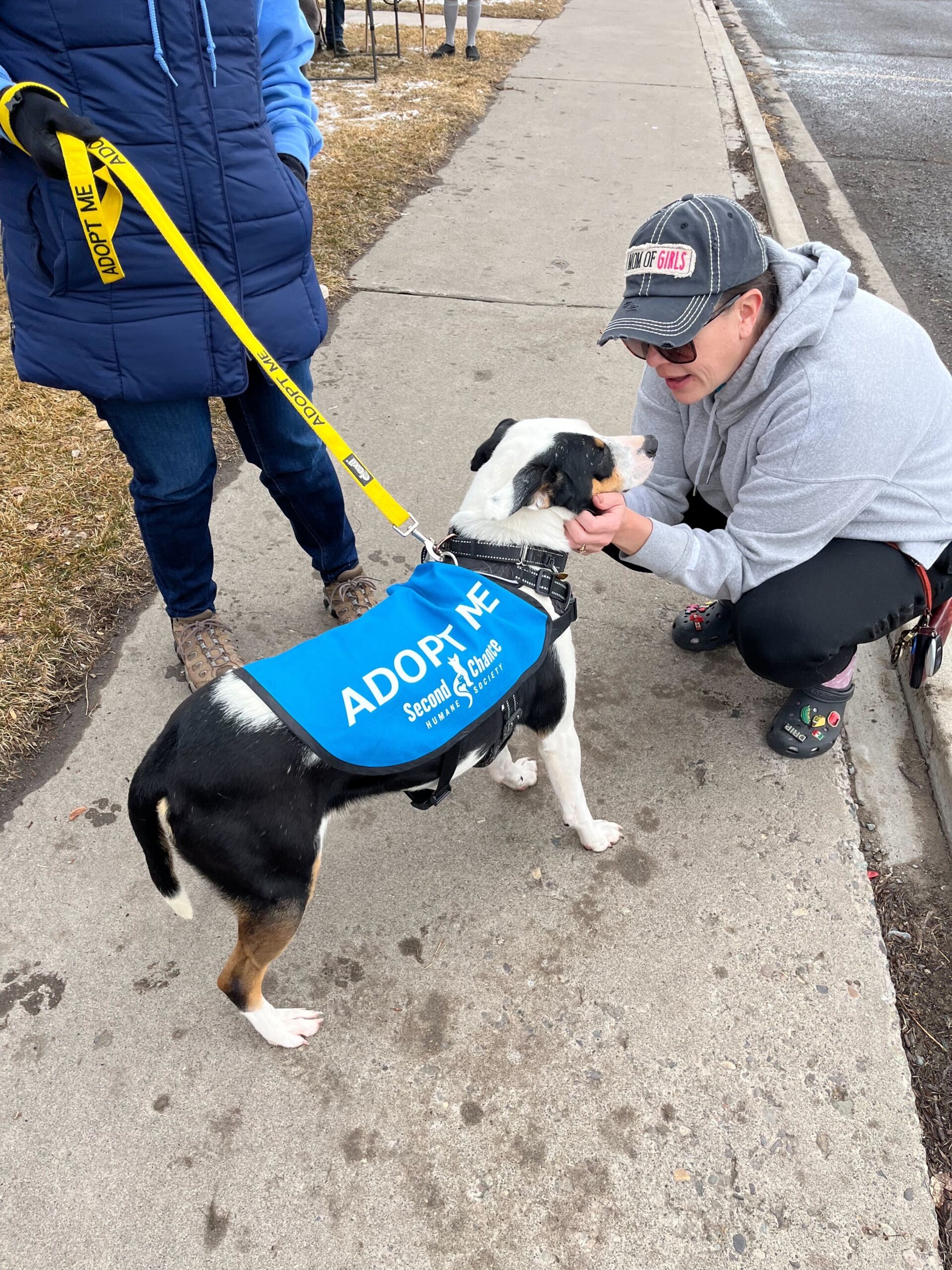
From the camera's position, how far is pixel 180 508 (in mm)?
2455

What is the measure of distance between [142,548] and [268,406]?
1.08m

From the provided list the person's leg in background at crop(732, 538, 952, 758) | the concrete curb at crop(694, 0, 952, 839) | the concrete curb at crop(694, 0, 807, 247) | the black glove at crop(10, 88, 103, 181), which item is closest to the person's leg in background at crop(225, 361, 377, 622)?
the black glove at crop(10, 88, 103, 181)

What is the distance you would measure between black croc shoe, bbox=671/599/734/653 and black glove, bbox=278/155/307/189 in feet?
6.17

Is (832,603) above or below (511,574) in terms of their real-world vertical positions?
below

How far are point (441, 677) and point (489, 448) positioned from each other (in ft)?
2.80

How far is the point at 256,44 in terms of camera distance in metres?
2.07

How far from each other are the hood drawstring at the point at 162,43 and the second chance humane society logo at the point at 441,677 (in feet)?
4.58

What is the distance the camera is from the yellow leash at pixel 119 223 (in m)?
1.74

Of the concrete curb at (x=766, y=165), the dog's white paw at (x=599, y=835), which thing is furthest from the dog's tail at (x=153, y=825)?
the concrete curb at (x=766, y=165)

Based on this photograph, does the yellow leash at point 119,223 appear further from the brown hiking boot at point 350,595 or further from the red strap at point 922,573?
the red strap at point 922,573

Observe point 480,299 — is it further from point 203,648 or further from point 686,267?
point 686,267

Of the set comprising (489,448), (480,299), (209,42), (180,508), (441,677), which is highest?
(209,42)

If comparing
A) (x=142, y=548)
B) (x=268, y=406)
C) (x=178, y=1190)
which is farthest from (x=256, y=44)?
(x=178, y=1190)

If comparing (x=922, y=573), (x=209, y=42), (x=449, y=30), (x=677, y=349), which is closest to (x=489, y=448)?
(x=677, y=349)
